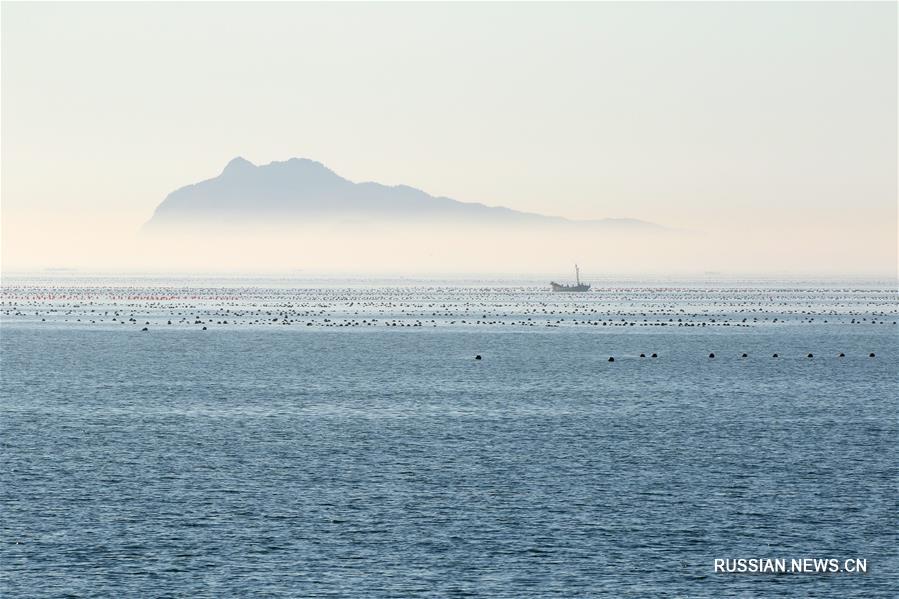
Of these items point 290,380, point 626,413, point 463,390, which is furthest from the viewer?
point 290,380

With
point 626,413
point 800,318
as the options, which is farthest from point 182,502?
point 800,318

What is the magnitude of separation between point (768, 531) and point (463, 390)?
48177 millimetres

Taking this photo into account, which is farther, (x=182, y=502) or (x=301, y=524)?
(x=182, y=502)

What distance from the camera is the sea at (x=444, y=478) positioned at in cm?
3869

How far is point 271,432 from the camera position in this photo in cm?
6762

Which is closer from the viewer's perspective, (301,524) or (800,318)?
(301,524)

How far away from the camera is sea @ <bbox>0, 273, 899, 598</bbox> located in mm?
38688

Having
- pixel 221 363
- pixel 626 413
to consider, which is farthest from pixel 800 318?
pixel 626 413

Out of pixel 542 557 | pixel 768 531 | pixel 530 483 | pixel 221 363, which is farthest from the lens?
pixel 221 363

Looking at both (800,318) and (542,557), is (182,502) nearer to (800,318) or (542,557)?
(542,557)

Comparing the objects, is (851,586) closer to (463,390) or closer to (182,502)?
(182,502)

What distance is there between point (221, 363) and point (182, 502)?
66695 millimetres

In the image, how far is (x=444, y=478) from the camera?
53.3 m

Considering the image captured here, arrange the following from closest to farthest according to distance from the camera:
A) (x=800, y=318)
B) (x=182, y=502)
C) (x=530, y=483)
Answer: (x=182, y=502)
(x=530, y=483)
(x=800, y=318)
